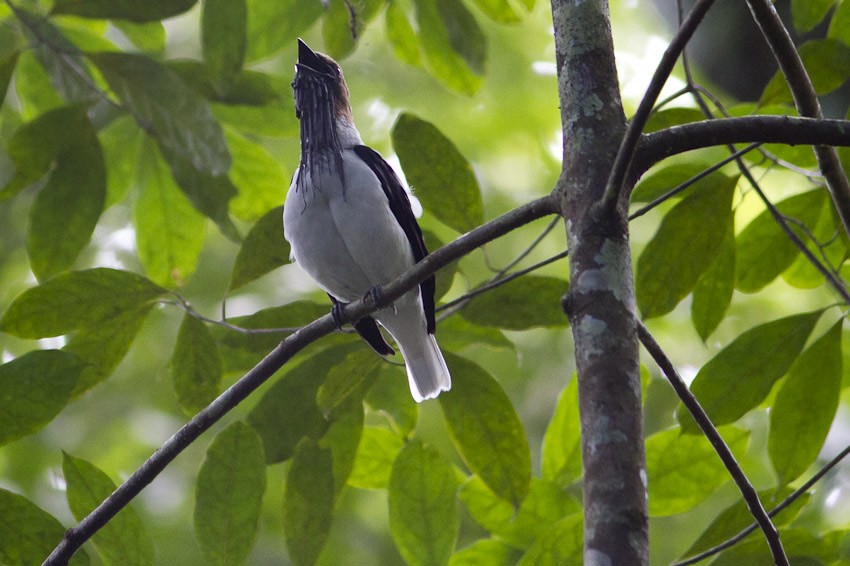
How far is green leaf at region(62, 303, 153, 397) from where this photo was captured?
2.79m

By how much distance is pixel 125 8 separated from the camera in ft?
10.2

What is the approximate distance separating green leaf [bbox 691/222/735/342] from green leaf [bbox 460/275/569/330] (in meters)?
0.44

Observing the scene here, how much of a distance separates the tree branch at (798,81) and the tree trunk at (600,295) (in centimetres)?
35

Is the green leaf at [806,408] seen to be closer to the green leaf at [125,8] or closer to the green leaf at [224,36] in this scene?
the green leaf at [224,36]

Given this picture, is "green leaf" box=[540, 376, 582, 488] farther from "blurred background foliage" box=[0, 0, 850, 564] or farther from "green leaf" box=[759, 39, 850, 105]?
"green leaf" box=[759, 39, 850, 105]

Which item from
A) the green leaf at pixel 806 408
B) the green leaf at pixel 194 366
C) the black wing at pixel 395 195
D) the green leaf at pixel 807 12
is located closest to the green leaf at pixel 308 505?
the green leaf at pixel 194 366

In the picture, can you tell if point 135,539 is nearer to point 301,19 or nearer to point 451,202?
point 451,202

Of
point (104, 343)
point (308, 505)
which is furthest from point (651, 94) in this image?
point (104, 343)

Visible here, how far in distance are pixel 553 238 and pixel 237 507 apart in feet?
18.8

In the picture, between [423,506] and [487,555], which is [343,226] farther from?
[487,555]

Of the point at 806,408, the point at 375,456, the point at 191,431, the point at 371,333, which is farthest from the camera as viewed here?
the point at 371,333

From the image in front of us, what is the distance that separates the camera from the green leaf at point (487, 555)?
2.80m

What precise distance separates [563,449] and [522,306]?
0.48 m

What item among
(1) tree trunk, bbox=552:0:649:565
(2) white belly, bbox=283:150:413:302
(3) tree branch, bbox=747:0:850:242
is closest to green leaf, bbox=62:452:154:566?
(2) white belly, bbox=283:150:413:302
